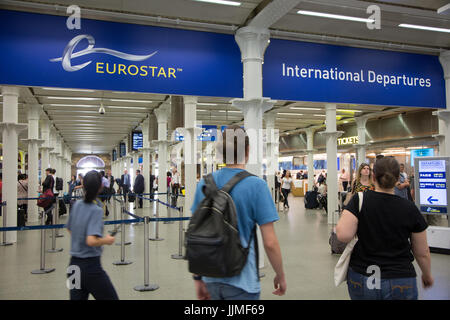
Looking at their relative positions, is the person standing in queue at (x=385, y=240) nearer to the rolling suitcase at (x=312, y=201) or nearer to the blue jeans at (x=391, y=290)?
the blue jeans at (x=391, y=290)

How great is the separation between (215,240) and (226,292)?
1.09ft

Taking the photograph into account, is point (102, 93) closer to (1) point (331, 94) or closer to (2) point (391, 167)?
(1) point (331, 94)

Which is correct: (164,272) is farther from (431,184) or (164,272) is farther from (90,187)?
(431,184)

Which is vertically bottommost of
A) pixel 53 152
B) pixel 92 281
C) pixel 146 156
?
pixel 92 281

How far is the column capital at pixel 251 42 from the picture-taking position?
627 cm

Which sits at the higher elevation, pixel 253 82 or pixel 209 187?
pixel 253 82

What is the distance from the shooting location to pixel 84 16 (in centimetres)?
553

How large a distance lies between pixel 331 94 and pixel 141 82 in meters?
3.26

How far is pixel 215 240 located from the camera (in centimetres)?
191

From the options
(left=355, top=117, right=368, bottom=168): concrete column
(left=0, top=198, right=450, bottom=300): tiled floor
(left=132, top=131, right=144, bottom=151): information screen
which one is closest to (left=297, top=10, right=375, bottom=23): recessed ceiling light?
(left=0, top=198, right=450, bottom=300): tiled floor

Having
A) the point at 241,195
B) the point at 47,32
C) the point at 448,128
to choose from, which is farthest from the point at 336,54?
the point at 241,195

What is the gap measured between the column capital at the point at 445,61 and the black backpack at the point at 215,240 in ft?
24.6

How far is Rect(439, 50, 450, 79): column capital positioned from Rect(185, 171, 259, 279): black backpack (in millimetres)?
7484

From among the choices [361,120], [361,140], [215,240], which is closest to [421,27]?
[215,240]
